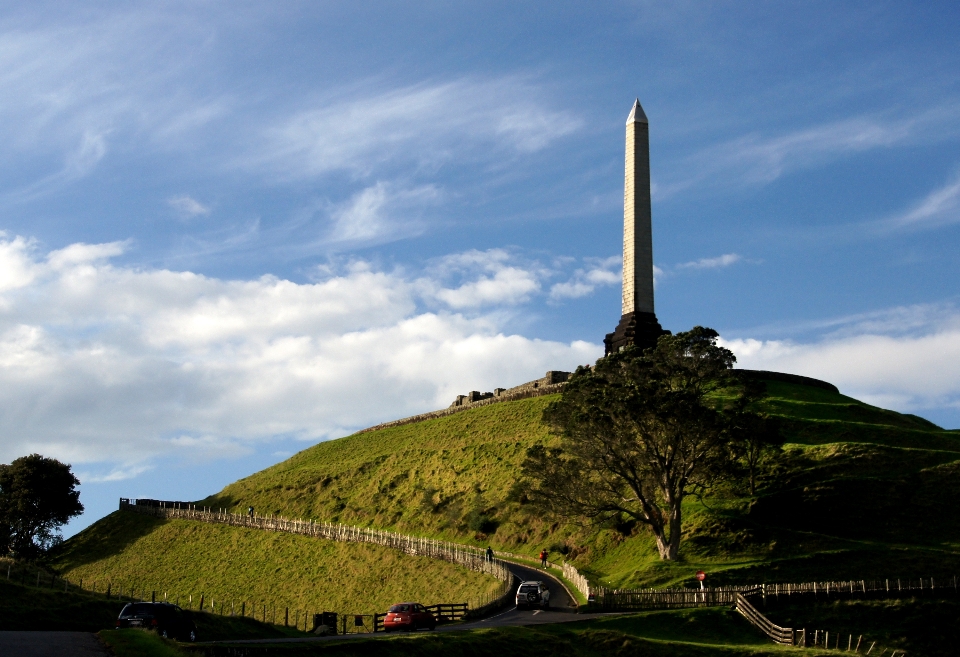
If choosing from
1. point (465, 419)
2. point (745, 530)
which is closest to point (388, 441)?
point (465, 419)

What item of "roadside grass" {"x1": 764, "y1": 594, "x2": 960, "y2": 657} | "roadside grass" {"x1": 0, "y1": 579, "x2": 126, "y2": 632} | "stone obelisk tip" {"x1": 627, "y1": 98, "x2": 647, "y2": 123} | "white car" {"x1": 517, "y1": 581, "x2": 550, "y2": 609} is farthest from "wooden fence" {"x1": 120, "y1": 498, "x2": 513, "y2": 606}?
"stone obelisk tip" {"x1": 627, "y1": 98, "x2": 647, "y2": 123}

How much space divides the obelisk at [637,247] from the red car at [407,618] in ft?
163

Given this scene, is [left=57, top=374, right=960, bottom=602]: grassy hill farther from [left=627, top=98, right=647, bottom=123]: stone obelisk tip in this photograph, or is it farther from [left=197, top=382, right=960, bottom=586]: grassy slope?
[left=627, top=98, right=647, bottom=123]: stone obelisk tip

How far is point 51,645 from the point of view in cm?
2892

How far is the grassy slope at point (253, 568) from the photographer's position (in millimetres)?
64875

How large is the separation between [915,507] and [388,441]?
Answer: 2285 inches

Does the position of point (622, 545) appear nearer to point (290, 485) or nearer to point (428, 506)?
point (428, 506)

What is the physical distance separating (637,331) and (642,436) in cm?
2914

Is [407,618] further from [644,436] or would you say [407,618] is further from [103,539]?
[103,539]

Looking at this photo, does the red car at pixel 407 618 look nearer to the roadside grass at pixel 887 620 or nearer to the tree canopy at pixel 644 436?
the roadside grass at pixel 887 620

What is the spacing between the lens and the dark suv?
1330 inches

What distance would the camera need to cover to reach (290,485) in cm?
10450

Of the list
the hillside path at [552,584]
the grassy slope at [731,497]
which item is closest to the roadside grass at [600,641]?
the hillside path at [552,584]

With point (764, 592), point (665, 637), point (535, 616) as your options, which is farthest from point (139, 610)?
point (764, 592)
